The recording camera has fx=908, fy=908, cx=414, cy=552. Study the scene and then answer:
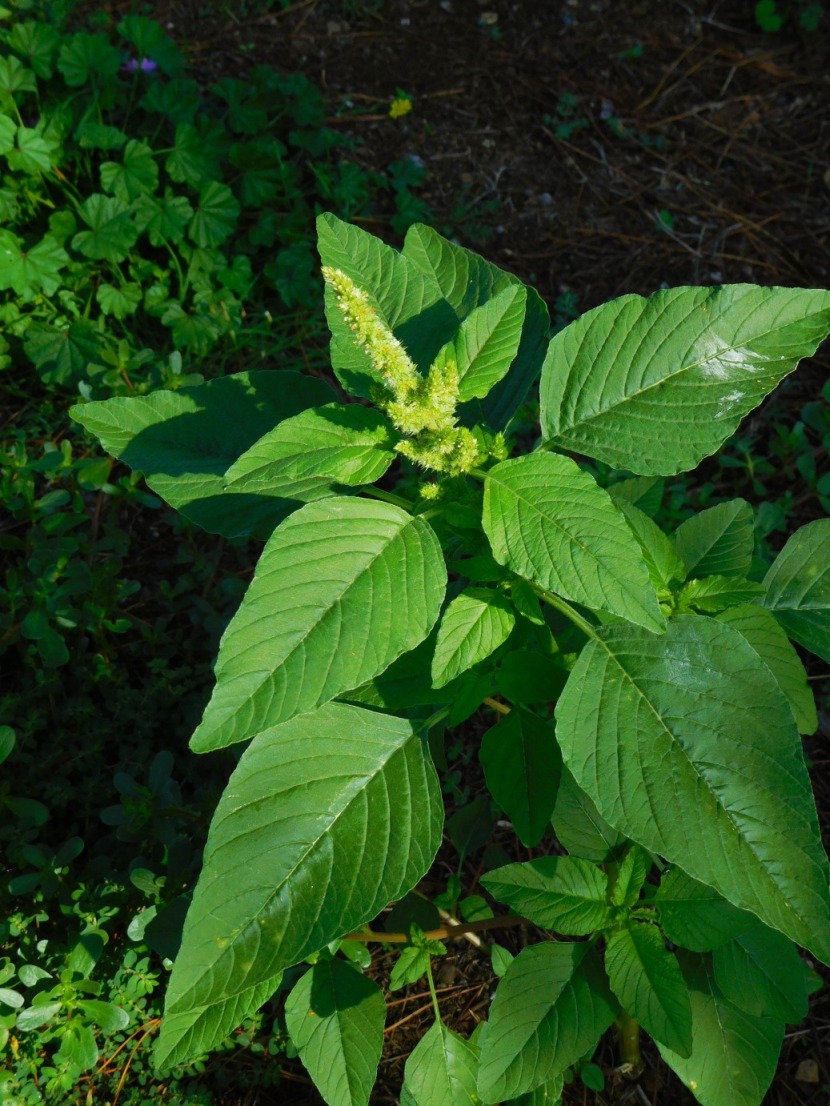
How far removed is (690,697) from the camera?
4.91 feet

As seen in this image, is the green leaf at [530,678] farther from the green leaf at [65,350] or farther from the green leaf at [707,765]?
the green leaf at [65,350]

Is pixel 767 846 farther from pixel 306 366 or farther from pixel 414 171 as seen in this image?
pixel 414 171

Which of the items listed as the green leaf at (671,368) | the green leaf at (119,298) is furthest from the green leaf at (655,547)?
the green leaf at (119,298)

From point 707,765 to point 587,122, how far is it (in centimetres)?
374

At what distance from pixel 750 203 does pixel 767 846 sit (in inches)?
140

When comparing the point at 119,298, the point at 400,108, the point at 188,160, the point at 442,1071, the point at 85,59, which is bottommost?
the point at 442,1071

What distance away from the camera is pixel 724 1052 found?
1888mm

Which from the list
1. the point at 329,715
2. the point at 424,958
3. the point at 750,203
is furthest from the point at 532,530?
the point at 750,203

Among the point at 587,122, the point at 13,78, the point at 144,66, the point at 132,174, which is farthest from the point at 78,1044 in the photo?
the point at 587,122

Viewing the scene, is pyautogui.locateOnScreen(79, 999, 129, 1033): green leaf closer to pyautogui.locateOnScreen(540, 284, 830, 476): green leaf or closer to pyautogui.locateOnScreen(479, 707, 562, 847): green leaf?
pyautogui.locateOnScreen(479, 707, 562, 847): green leaf

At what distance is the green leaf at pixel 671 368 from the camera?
1.52 meters

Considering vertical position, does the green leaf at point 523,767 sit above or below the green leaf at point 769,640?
below

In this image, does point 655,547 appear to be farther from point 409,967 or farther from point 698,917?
point 409,967

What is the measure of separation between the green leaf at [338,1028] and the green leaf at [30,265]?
2.66 m
